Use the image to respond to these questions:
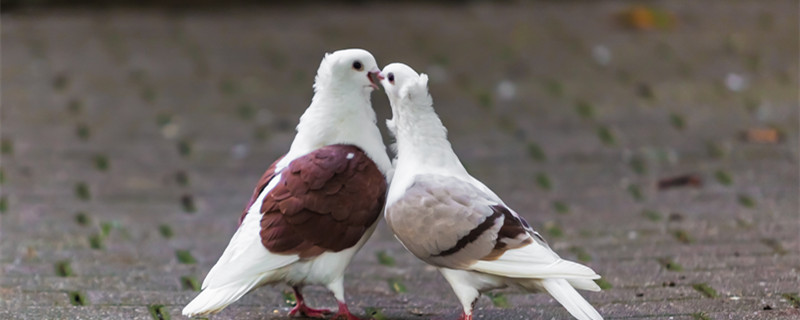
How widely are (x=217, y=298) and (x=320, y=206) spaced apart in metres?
0.43

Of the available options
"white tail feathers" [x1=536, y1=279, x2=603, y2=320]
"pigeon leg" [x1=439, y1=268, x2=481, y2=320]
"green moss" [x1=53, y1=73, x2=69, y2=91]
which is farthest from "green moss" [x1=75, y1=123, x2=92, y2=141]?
"white tail feathers" [x1=536, y1=279, x2=603, y2=320]

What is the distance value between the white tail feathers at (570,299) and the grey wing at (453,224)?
0.15 m

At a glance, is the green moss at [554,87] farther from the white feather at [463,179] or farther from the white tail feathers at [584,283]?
the white tail feathers at [584,283]

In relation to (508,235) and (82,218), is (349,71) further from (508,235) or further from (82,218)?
(82,218)

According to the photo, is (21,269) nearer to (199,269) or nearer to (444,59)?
(199,269)

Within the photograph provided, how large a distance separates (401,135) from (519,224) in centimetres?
48

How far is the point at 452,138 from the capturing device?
6215mm

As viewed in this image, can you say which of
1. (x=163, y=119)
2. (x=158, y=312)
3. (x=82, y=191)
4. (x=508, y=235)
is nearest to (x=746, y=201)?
(x=508, y=235)

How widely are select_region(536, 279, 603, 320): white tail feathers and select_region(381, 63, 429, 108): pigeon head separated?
69 centimetres

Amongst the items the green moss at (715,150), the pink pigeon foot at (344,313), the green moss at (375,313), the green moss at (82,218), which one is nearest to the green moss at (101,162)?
the green moss at (82,218)

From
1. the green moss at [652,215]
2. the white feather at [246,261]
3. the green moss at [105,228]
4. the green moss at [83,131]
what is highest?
the white feather at [246,261]

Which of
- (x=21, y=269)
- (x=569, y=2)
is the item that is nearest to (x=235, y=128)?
(x=21, y=269)

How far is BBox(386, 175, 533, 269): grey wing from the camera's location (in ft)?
10.5

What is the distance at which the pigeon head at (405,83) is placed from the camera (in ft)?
10.9
